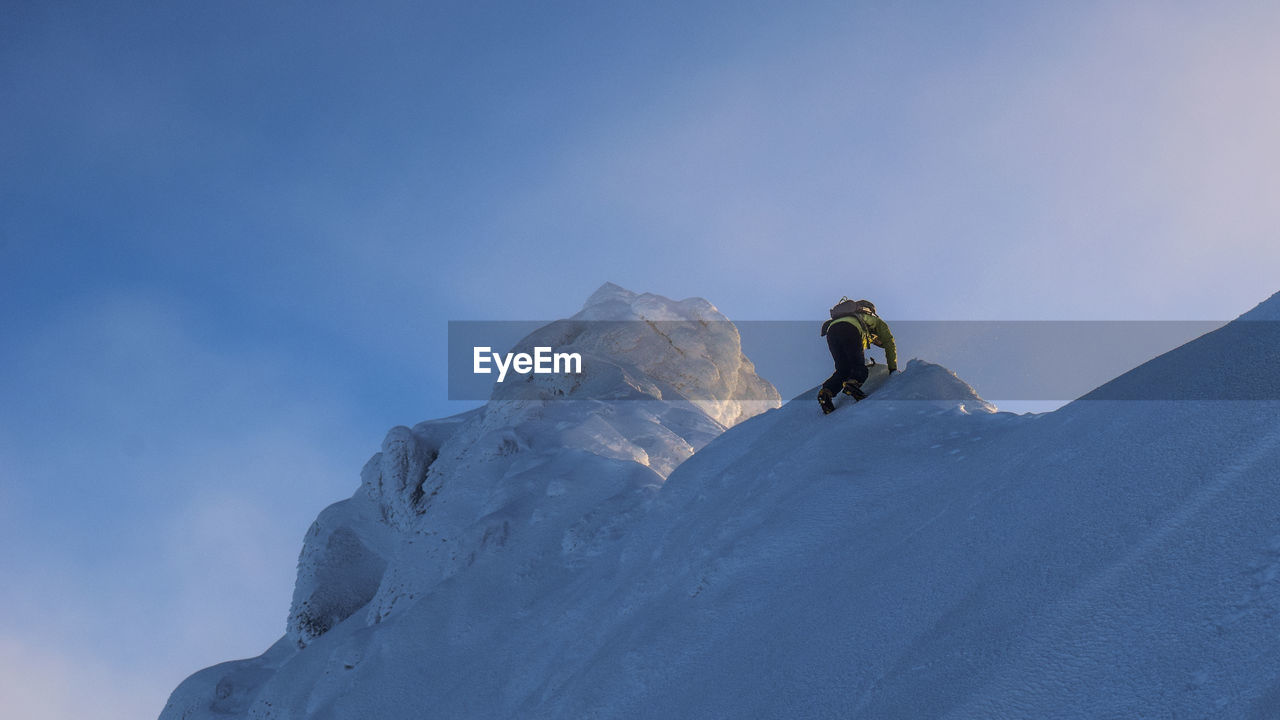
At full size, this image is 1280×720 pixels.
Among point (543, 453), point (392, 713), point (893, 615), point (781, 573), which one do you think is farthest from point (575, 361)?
point (893, 615)

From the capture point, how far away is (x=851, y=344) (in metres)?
7.91

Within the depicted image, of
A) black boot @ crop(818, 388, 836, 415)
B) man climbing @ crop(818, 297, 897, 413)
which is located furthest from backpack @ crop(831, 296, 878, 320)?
black boot @ crop(818, 388, 836, 415)

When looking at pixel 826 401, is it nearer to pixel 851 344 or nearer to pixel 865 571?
pixel 851 344

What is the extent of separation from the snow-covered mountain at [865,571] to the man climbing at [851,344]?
0.27 meters

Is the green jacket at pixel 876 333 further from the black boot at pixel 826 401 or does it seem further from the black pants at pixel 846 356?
the black boot at pixel 826 401

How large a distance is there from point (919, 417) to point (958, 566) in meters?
2.68

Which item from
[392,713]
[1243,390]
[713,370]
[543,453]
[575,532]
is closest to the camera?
[1243,390]

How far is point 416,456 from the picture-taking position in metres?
15.1

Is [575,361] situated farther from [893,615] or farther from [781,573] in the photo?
[893,615]

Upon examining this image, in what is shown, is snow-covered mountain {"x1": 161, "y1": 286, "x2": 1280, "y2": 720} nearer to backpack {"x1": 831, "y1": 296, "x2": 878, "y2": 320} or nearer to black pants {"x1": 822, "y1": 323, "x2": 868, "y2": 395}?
black pants {"x1": 822, "y1": 323, "x2": 868, "y2": 395}

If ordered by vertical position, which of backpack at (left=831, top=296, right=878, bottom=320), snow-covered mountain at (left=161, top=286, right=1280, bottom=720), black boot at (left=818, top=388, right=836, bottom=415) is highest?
backpack at (left=831, top=296, right=878, bottom=320)

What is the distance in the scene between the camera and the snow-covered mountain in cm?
331

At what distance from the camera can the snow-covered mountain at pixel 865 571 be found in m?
3.31

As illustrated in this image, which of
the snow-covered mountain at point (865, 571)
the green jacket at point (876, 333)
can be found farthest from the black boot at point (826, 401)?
the green jacket at point (876, 333)
